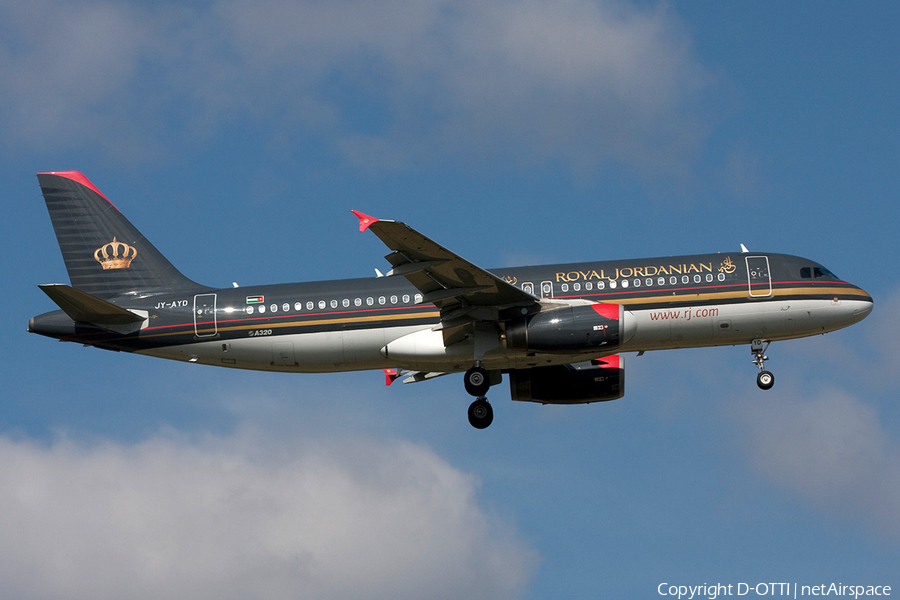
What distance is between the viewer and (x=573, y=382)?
144 ft

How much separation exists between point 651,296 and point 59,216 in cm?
2437

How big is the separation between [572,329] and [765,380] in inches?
363

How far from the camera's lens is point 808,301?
133 feet

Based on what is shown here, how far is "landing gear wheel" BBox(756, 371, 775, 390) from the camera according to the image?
41250 mm

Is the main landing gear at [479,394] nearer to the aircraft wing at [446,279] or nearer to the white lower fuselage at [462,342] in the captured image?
the white lower fuselage at [462,342]

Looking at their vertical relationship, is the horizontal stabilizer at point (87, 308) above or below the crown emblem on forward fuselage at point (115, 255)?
below

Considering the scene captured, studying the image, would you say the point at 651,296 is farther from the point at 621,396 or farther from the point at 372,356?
the point at 372,356

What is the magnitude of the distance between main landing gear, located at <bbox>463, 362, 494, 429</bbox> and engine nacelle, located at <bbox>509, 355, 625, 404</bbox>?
3.19m

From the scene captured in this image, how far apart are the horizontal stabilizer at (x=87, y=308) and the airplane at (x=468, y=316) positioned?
0.16 feet

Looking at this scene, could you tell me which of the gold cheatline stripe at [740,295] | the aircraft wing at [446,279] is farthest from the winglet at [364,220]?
the gold cheatline stripe at [740,295]

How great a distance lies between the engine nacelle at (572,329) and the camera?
3712 cm

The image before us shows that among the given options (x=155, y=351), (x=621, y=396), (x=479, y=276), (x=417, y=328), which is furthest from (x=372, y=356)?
(x=621, y=396)

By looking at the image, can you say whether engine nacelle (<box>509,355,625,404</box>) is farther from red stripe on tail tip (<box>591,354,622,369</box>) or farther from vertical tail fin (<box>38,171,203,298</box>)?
vertical tail fin (<box>38,171,203,298</box>)

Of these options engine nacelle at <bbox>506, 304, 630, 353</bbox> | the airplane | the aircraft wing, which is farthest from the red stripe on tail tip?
the aircraft wing
